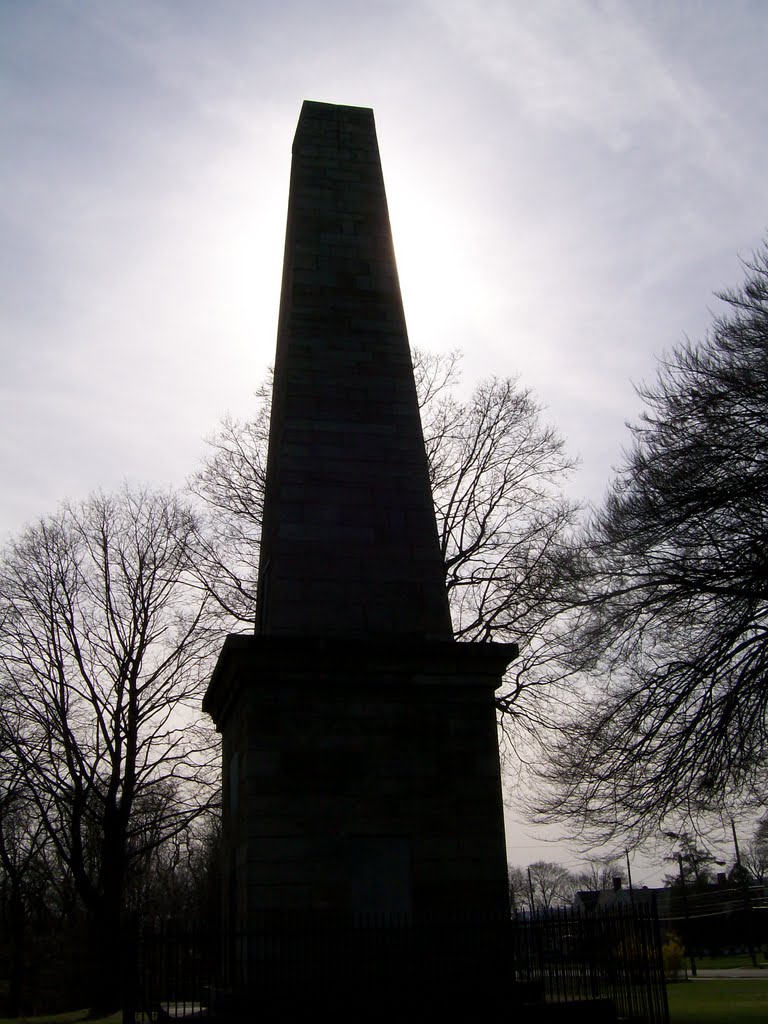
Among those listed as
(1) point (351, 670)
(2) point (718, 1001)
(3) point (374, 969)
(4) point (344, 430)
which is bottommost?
(2) point (718, 1001)

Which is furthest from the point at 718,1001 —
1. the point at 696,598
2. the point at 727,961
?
the point at 727,961

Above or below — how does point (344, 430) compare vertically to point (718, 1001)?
above

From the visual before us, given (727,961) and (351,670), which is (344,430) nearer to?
(351,670)

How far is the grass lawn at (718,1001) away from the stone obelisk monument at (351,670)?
594 centimetres

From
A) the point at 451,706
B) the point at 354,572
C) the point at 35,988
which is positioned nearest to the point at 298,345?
the point at 354,572

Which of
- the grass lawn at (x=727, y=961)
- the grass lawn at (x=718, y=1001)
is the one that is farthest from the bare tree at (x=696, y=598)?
the grass lawn at (x=727, y=961)

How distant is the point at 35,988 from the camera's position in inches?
1314

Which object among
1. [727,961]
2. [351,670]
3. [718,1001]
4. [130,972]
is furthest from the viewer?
[727,961]

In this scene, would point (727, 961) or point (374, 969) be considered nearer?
point (374, 969)

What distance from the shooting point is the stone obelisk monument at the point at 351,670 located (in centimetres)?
915

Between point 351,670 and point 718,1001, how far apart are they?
1247 cm

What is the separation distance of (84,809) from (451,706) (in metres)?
15.6

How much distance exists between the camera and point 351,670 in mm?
9742

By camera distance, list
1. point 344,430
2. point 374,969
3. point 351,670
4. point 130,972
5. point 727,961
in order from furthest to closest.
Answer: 1. point 727,961
2. point 344,430
3. point 351,670
4. point 130,972
5. point 374,969
